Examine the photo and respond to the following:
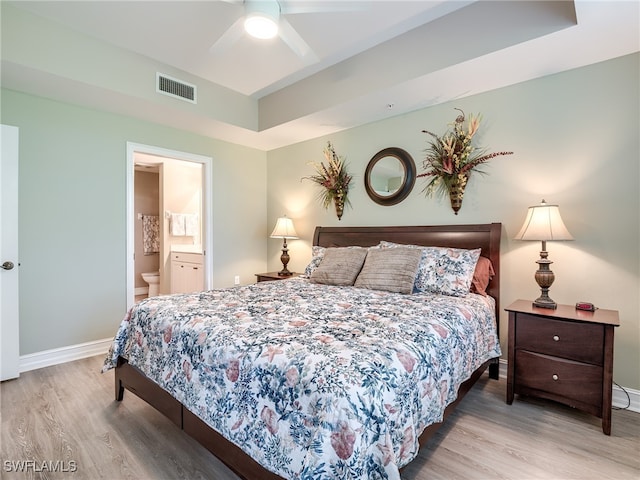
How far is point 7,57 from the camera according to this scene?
2406 mm

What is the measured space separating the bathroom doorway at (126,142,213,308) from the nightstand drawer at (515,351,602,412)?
351 cm

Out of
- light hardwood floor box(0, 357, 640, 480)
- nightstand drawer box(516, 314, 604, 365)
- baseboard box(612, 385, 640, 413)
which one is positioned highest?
nightstand drawer box(516, 314, 604, 365)

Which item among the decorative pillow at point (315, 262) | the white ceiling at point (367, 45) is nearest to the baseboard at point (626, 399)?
the white ceiling at point (367, 45)

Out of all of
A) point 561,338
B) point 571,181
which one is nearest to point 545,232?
point 571,181

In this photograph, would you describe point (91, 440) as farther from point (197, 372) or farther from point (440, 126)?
point (440, 126)

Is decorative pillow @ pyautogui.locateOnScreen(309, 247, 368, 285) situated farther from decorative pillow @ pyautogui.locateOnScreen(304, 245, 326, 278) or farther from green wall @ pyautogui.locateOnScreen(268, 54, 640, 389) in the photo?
green wall @ pyautogui.locateOnScreen(268, 54, 640, 389)

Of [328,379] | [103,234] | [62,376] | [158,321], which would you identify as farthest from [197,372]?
[103,234]

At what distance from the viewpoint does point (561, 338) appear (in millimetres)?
2148

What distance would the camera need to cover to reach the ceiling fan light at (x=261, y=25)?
2.04 meters

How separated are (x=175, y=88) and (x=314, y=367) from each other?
10.5 feet

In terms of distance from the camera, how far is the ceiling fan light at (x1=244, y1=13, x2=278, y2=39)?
6.68ft

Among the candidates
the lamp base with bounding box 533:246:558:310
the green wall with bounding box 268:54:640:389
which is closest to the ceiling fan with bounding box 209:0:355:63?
the green wall with bounding box 268:54:640:389

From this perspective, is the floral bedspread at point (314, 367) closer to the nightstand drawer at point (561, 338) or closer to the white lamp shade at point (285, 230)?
the nightstand drawer at point (561, 338)

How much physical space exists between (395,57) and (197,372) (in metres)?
2.79
